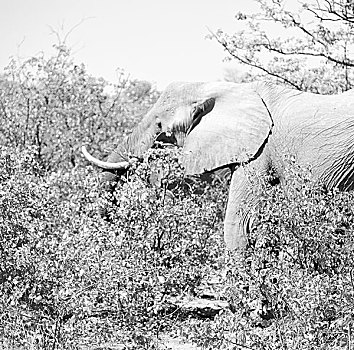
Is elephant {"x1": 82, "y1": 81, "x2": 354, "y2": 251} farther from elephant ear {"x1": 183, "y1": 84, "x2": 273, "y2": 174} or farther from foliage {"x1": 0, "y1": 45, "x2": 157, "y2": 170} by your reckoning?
foliage {"x1": 0, "y1": 45, "x2": 157, "y2": 170}

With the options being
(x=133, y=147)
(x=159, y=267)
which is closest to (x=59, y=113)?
(x=133, y=147)

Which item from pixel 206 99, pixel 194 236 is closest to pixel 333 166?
pixel 206 99

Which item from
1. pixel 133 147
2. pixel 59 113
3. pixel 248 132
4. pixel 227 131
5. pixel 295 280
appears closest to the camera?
pixel 295 280

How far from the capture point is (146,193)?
4.53 metres

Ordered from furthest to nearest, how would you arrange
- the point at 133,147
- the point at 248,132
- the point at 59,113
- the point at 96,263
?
the point at 59,113, the point at 133,147, the point at 248,132, the point at 96,263

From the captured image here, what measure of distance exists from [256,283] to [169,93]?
126 inches

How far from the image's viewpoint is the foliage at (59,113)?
11.0 m

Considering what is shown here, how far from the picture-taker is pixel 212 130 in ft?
21.6

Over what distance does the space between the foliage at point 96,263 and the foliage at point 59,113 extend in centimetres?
563

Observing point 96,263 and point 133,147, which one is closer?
point 96,263

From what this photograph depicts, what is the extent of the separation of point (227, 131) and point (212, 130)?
0.13 meters

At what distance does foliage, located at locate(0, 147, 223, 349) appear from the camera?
168 inches

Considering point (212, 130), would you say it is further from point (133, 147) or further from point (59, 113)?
point (59, 113)

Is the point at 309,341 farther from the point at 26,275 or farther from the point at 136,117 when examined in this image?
the point at 136,117
